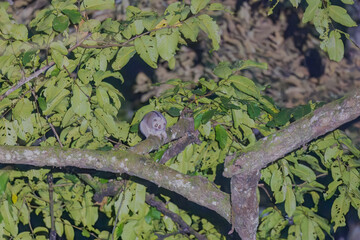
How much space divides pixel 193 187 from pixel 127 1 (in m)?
2.10

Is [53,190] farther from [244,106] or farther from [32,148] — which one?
[244,106]

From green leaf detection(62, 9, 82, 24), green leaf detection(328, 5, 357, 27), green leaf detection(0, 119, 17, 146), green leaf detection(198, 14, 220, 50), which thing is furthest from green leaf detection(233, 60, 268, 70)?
green leaf detection(0, 119, 17, 146)

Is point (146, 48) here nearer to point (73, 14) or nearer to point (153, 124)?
point (73, 14)

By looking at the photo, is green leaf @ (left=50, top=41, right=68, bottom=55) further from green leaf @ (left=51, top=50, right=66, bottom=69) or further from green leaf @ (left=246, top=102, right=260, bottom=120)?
green leaf @ (left=246, top=102, right=260, bottom=120)

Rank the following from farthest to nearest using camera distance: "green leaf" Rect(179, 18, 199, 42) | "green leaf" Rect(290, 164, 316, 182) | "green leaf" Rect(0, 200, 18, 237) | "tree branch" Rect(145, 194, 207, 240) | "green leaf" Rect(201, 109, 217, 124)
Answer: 1. "tree branch" Rect(145, 194, 207, 240)
2. "green leaf" Rect(290, 164, 316, 182)
3. "green leaf" Rect(0, 200, 18, 237)
4. "green leaf" Rect(201, 109, 217, 124)
5. "green leaf" Rect(179, 18, 199, 42)

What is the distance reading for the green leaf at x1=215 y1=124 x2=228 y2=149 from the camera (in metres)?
2.35

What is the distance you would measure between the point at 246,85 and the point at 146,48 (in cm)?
51

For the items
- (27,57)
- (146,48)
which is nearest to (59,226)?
(27,57)

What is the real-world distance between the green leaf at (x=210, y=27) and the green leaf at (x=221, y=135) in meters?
0.55

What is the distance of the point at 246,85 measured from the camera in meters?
2.11

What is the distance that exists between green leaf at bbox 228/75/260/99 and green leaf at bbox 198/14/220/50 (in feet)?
0.69

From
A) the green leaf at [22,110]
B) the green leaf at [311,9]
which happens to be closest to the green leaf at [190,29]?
the green leaf at [311,9]

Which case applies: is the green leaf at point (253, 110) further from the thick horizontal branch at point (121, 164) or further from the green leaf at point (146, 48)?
the green leaf at point (146, 48)

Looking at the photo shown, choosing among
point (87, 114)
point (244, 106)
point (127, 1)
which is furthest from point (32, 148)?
point (127, 1)
